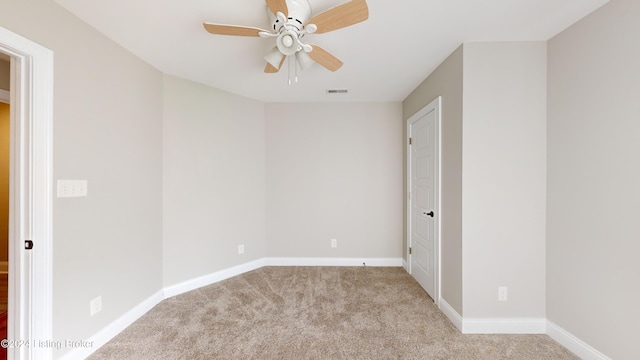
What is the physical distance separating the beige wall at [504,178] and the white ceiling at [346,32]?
216 mm

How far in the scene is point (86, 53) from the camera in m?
1.79

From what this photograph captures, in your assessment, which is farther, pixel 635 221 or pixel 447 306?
pixel 447 306

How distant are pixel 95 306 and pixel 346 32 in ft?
9.35

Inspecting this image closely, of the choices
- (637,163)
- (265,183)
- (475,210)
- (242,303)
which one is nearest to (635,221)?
(637,163)

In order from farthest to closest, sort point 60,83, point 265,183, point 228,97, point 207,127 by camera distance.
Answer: point 265,183
point 228,97
point 207,127
point 60,83

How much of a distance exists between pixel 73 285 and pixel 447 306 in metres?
3.00

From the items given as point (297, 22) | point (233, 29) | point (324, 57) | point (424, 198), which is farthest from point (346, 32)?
point (424, 198)

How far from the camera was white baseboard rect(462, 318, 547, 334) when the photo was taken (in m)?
2.02

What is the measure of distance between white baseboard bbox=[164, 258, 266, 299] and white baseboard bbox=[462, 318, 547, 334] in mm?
2572

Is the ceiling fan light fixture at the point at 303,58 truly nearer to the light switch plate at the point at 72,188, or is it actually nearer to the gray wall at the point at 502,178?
the gray wall at the point at 502,178

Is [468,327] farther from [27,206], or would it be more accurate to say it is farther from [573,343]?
[27,206]

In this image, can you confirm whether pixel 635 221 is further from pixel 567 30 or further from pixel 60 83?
pixel 60 83

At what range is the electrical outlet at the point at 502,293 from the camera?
6.71 ft

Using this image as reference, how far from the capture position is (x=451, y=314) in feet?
7.18
